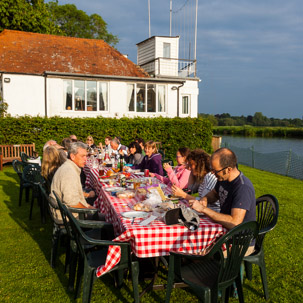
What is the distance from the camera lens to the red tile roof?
16.9m

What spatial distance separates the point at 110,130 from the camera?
51.7 feet

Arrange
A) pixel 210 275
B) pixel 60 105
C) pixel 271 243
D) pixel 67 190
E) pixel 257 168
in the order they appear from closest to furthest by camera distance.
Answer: pixel 210 275 < pixel 67 190 < pixel 271 243 < pixel 257 168 < pixel 60 105

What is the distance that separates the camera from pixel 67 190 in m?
4.09

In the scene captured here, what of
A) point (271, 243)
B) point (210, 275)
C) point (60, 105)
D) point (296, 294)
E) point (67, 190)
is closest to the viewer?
point (210, 275)

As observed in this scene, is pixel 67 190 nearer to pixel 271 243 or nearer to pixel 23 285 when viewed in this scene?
pixel 23 285

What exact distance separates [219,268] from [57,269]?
2.48m

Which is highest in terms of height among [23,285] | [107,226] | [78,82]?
[78,82]

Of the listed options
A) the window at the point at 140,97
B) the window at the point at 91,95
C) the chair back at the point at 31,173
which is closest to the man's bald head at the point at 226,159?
the chair back at the point at 31,173

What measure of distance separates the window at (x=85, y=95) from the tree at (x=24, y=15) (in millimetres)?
8396

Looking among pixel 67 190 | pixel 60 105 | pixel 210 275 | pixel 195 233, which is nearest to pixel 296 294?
pixel 210 275

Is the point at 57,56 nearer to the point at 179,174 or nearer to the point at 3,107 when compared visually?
the point at 3,107

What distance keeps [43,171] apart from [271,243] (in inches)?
163

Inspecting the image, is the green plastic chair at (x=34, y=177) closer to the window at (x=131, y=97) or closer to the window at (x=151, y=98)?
the window at (x=131, y=97)

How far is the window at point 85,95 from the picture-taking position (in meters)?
16.5
